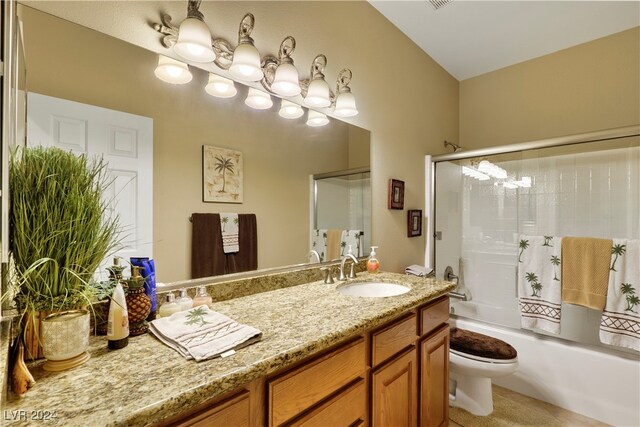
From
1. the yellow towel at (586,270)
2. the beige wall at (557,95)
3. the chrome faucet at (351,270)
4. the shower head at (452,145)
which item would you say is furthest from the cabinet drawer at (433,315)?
the beige wall at (557,95)

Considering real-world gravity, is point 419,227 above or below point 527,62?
below

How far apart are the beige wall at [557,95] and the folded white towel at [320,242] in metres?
2.12

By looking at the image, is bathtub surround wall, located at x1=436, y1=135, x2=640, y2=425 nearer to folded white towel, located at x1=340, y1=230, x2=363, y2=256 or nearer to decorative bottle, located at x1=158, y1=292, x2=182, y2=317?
folded white towel, located at x1=340, y1=230, x2=363, y2=256

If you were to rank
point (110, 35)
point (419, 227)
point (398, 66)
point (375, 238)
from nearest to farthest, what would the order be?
1. point (110, 35)
2. point (375, 238)
3. point (398, 66)
4. point (419, 227)

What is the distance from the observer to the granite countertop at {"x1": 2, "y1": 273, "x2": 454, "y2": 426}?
0.57 m

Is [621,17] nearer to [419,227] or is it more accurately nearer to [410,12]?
[410,12]

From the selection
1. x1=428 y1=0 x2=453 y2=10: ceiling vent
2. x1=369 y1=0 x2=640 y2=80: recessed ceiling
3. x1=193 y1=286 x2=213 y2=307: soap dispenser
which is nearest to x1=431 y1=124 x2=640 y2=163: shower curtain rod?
x1=369 y1=0 x2=640 y2=80: recessed ceiling

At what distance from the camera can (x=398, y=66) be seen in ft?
7.57

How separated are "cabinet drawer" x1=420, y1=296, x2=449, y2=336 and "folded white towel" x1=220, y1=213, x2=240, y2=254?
35.7 inches

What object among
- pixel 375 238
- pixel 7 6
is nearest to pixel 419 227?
pixel 375 238

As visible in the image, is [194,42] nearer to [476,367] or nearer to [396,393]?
[396,393]

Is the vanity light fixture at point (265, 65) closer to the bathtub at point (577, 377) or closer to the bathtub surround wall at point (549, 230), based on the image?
the bathtub surround wall at point (549, 230)

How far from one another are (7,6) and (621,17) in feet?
10.8

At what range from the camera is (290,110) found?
5.20ft
